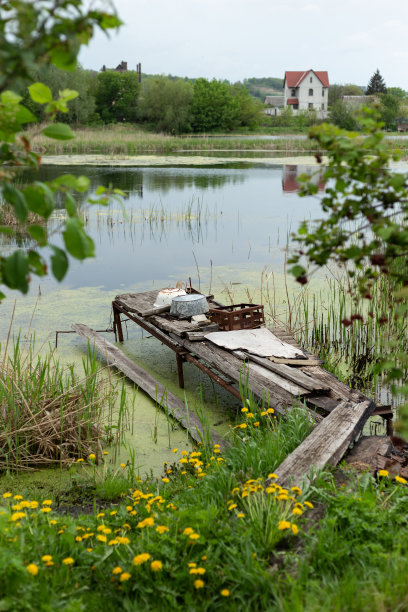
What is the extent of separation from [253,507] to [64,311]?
197 inches

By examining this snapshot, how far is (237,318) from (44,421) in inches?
68.3

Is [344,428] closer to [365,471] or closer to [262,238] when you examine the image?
[365,471]

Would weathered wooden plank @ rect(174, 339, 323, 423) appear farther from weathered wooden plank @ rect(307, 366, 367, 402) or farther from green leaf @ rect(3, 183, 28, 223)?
green leaf @ rect(3, 183, 28, 223)

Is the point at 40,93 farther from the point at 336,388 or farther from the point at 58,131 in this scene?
the point at 336,388

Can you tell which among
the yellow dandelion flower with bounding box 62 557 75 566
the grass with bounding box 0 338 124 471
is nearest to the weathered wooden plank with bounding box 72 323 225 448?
the grass with bounding box 0 338 124 471

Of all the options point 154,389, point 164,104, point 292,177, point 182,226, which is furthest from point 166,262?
point 164,104

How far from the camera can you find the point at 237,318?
15.4 feet

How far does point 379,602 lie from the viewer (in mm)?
1748

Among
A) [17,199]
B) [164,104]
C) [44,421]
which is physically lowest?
[44,421]

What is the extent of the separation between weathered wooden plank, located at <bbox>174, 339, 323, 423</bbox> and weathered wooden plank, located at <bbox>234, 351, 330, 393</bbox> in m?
0.06

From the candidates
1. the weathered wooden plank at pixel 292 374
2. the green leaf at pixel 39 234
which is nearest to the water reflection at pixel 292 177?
the weathered wooden plank at pixel 292 374

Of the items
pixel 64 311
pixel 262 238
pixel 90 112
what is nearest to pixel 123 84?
pixel 90 112

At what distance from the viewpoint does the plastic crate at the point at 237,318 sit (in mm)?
4637

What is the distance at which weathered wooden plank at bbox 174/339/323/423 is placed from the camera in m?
3.55
